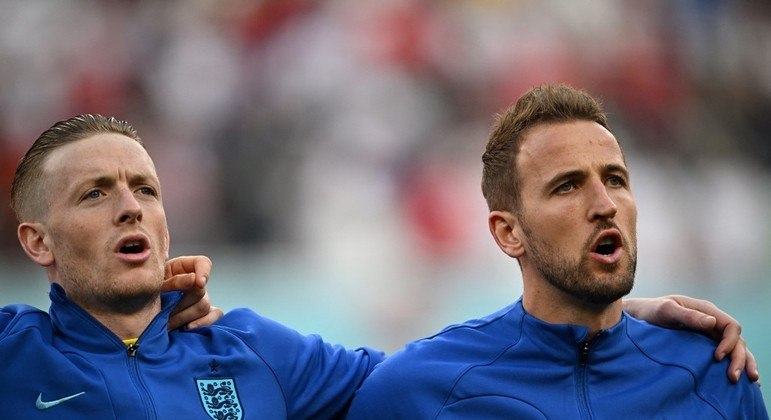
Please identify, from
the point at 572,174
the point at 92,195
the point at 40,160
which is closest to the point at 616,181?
the point at 572,174

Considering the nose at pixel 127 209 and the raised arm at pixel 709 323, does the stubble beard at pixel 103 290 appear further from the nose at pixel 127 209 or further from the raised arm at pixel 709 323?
the raised arm at pixel 709 323

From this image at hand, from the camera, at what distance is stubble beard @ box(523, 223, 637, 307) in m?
2.82

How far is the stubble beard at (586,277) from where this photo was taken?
2.82 meters

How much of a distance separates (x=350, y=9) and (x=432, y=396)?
16.0 ft

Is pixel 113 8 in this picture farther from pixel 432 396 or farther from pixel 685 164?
pixel 432 396

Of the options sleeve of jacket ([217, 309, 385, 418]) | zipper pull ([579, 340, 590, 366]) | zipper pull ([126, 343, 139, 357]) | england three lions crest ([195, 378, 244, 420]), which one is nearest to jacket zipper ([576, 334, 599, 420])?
zipper pull ([579, 340, 590, 366])

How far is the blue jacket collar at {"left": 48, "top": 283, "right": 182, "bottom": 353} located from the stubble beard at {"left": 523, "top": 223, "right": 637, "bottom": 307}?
1.08 meters

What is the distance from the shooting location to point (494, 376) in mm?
2826

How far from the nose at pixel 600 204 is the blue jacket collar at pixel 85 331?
→ 48.2 inches

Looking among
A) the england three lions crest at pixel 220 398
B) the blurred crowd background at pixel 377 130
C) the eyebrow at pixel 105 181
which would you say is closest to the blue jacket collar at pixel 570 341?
the england three lions crest at pixel 220 398

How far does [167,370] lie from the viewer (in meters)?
2.90

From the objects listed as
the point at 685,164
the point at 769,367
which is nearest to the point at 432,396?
the point at 769,367

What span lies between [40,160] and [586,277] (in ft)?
5.13

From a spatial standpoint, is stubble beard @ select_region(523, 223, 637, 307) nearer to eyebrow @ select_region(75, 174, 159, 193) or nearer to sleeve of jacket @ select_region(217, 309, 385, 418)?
sleeve of jacket @ select_region(217, 309, 385, 418)
